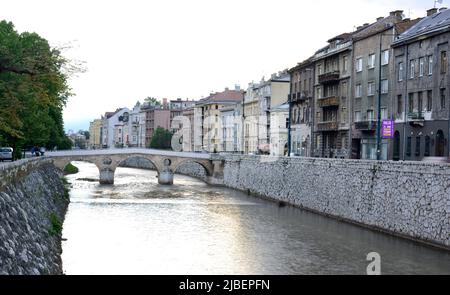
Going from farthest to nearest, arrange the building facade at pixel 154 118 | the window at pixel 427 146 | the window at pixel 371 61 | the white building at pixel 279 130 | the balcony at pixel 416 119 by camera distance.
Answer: the building facade at pixel 154 118, the white building at pixel 279 130, the window at pixel 371 61, the balcony at pixel 416 119, the window at pixel 427 146

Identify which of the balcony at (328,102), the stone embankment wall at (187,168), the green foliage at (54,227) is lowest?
the green foliage at (54,227)

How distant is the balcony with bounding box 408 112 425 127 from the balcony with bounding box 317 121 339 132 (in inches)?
538

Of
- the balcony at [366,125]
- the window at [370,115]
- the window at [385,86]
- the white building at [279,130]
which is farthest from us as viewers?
the white building at [279,130]

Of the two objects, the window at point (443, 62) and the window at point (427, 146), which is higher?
the window at point (443, 62)

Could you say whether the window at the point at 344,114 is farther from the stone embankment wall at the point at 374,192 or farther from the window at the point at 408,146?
the window at the point at 408,146

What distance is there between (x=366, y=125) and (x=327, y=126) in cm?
883

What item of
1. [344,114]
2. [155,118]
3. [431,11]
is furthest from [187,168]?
[155,118]

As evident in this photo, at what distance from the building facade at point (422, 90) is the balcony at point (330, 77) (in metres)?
10.8

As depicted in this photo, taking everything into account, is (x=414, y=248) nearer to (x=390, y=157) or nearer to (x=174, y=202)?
(x=390, y=157)

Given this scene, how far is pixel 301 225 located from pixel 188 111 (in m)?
96.4

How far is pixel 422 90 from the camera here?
1633 inches

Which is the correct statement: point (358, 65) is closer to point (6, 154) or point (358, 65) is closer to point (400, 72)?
point (400, 72)

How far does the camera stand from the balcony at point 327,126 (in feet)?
185

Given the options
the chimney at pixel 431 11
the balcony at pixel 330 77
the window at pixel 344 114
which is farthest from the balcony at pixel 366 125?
the chimney at pixel 431 11
